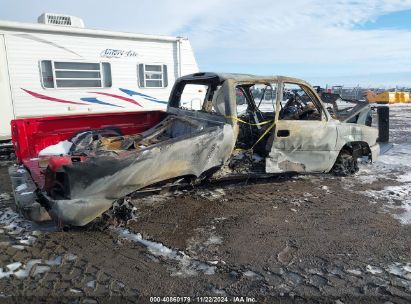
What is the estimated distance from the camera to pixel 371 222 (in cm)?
461

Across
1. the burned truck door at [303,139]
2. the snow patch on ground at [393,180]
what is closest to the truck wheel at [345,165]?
the snow patch on ground at [393,180]

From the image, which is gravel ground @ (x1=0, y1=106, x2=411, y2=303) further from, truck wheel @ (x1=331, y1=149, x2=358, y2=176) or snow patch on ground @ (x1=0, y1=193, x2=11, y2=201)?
truck wheel @ (x1=331, y1=149, x2=358, y2=176)

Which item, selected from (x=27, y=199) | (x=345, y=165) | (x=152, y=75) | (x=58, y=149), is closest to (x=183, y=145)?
(x=27, y=199)

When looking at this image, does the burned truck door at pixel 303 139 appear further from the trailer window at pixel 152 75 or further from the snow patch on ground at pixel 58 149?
the trailer window at pixel 152 75

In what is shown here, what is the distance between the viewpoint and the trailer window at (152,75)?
9.66m

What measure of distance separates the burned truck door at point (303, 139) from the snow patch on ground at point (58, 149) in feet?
9.94

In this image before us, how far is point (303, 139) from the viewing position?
18.9 feet

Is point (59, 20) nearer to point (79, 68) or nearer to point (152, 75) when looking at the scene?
point (79, 68)

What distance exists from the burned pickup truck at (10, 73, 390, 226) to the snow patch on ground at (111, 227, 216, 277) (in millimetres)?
504

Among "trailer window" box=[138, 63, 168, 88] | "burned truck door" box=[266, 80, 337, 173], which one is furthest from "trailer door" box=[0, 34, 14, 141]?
"burned truck door" box=[266, 80, 337, 173]

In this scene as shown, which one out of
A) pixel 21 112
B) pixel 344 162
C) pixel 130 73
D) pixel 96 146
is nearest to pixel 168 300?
pixel 96 146

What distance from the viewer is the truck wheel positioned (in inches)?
259

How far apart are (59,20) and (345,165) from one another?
718 centimetres

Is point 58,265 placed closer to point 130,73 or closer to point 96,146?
point 96,146
